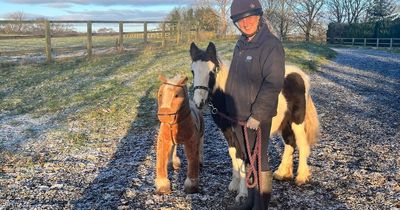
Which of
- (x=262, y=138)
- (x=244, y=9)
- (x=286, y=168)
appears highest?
(x=244, y=9)

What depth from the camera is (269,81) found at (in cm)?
339

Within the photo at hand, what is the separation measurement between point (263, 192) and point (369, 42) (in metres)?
48.6

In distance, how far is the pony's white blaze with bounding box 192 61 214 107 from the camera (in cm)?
408

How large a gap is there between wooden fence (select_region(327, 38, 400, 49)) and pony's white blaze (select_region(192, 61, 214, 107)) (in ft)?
135

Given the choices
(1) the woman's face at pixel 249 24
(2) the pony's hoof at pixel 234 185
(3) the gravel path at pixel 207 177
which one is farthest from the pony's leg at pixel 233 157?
(1) the woman's face at pixel 249 24

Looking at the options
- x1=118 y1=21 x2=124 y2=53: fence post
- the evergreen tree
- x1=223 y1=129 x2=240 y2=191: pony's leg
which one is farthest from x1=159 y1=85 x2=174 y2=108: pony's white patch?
the evergreen tree

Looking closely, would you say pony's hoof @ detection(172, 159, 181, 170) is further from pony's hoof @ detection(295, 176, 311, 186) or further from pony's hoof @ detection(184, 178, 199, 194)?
pony's hoof @ detection(295, 176, 311, 186)

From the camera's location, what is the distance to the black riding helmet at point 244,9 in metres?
3.36

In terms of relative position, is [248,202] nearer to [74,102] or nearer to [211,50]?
[211,50]

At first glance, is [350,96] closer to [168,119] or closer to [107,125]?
[107,125]

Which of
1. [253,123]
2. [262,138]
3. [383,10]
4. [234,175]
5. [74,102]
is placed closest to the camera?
[253,123]

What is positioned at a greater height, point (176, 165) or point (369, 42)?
point (369, 42)

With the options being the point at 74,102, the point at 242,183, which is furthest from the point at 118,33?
the point at 242,183

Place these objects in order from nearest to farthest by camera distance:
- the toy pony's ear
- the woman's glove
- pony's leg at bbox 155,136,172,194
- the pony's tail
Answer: the woman's glove, the toy pony's ear, pony's leg at bbox 155,136,172,194, the pony's tail
